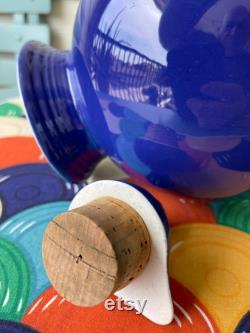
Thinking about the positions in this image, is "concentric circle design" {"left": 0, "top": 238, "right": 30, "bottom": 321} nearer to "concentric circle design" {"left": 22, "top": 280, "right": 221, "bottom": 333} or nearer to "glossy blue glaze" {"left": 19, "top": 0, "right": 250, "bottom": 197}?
"concentric circle design" {"left": 22, "top": 280, "right": 221, "bottom": 333}

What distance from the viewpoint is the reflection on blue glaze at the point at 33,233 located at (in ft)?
1.54

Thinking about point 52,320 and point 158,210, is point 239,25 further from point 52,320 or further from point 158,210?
point 52,320

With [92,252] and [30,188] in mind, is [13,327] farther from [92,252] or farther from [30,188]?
[30,188]

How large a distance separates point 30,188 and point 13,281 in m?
0.18

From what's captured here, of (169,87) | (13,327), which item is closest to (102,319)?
(13,327)

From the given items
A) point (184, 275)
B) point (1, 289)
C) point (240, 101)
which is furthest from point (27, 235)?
point (240, 101)

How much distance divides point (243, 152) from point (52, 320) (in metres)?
0.26

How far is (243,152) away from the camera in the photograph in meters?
0.45

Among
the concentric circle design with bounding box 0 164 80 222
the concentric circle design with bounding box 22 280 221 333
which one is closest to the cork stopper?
the concentric circle design with bounding box 22 280 221 333

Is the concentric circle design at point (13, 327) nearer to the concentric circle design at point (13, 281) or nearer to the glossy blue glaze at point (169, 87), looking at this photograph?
the concentric circle design at point (13, 281)

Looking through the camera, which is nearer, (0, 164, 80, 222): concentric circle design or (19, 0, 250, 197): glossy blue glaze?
(19, 0, 250, 197): glossy blue glaze

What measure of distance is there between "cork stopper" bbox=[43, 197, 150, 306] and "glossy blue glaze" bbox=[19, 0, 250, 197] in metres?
0.10

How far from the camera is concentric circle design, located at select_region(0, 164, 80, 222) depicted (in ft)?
1.92

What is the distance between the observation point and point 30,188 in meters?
0.62
